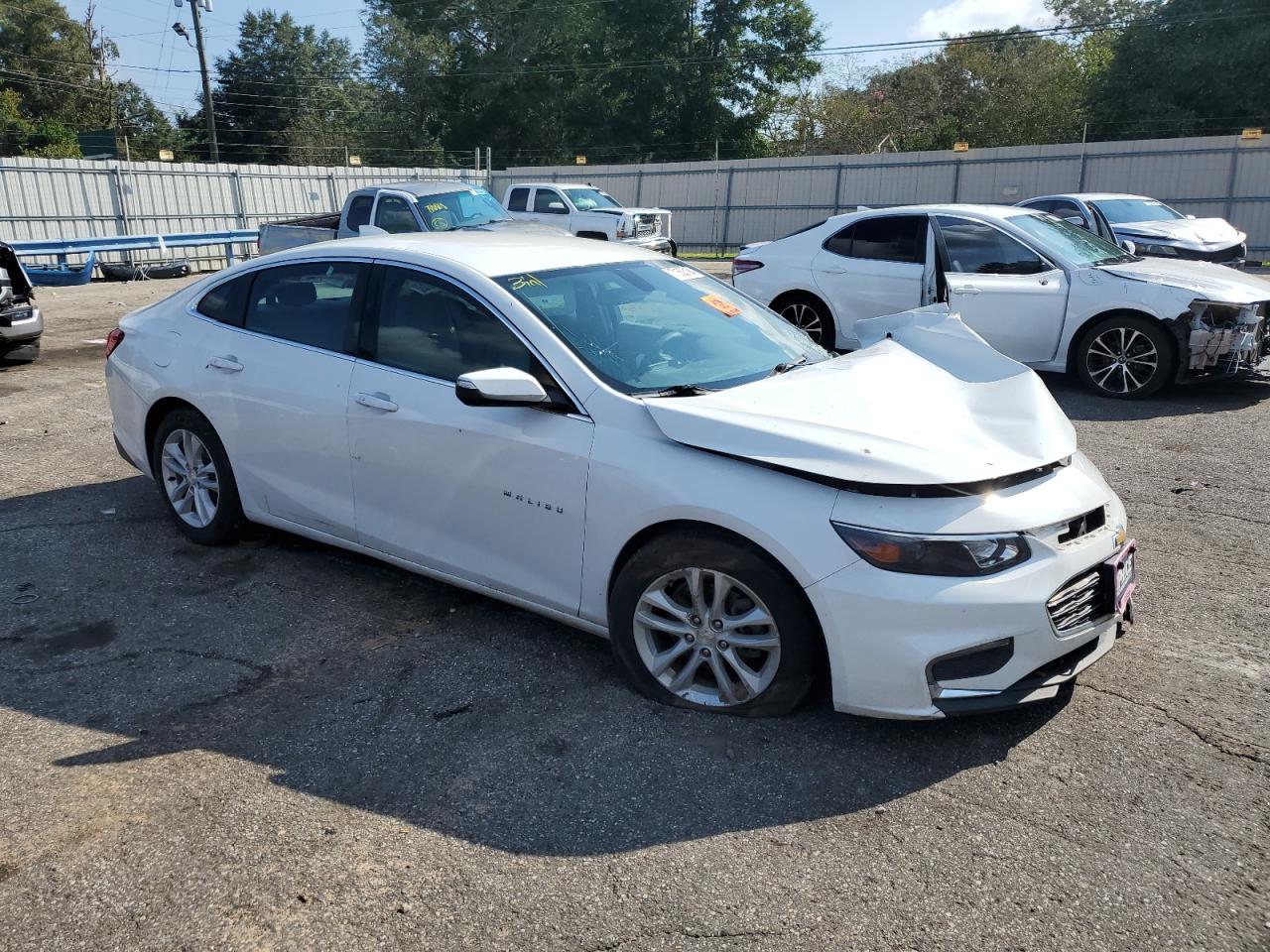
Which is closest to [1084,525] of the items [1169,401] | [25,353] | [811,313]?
[1169,401]

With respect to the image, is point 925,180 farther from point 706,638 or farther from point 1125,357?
point 706,638

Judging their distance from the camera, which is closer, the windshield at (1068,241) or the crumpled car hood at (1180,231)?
the windshield at (1068,241)

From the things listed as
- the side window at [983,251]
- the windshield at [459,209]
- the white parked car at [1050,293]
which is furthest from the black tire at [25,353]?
the side window at [983,251]

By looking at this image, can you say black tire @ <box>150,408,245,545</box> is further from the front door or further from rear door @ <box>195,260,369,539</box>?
the front door

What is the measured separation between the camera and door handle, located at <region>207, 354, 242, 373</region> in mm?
4852

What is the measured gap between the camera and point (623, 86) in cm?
4888

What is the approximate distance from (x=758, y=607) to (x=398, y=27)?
5842 centimetres

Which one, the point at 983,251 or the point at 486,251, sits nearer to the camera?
the point at 486,251

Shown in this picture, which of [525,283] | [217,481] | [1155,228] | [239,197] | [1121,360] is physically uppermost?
[525,283]

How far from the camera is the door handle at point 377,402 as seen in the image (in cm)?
420

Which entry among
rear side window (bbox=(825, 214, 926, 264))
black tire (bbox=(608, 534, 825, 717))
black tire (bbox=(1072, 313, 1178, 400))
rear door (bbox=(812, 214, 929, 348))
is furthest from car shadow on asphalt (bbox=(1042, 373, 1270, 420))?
black tire (bbox=(608, 534, 825, 717))

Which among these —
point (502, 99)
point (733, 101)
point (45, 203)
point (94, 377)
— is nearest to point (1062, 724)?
point (94, 377)

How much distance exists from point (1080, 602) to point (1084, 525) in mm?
267

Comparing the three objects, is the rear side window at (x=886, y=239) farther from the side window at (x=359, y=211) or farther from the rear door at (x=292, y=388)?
the side window at (x=359, y=211)
